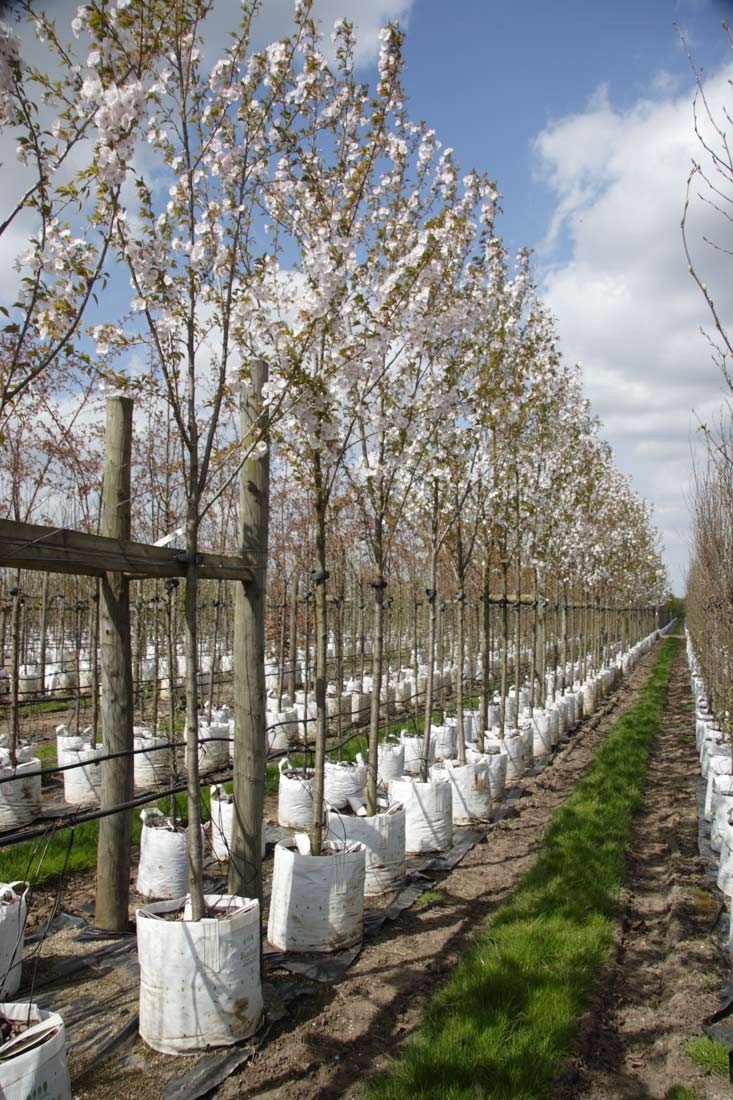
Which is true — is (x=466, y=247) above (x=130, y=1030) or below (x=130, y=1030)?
above

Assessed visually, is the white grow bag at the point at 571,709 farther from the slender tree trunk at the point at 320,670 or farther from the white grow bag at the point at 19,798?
the slender tree trunk at the point at 320,670

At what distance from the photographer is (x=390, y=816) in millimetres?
5328

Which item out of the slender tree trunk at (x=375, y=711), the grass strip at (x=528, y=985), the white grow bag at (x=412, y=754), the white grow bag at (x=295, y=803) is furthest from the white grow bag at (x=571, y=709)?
the slender tree trunk at (x=375, y=711)

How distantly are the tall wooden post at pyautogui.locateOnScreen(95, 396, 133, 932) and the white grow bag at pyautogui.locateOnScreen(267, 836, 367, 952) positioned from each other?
904 mm

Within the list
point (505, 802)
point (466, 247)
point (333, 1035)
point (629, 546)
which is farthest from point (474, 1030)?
point (629, 546)

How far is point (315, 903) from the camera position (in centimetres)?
432

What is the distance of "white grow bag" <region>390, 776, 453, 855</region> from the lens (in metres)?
6.16

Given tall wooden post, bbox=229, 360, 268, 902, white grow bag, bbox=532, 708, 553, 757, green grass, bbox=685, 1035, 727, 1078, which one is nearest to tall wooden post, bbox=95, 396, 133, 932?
tall wooden post, bbox=229, 360, 268, 902

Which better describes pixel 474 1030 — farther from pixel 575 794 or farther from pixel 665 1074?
pixel 575 794

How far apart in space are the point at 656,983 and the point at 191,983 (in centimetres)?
254

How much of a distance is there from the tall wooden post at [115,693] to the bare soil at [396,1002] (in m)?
0.29

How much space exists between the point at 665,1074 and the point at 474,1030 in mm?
820

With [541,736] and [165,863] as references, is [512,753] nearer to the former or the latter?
[541,736]

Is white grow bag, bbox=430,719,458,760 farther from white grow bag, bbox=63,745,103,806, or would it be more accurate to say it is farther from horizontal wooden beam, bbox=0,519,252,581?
horizontal wooden beam, bbox=0,519,252,581
